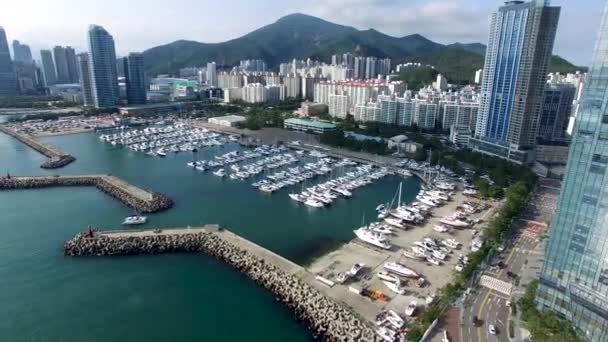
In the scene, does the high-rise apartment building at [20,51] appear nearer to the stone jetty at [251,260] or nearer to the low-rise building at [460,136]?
the stone jetty at [251,260]

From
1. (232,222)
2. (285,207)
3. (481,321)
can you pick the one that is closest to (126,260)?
(232,222)

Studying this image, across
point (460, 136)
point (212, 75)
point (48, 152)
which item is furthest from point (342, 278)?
point (212, 75)

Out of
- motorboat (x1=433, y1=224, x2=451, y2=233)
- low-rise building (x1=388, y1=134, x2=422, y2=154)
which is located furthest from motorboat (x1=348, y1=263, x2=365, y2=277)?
low-rise building (x1=388, y1=134, x2=422, y2=154)

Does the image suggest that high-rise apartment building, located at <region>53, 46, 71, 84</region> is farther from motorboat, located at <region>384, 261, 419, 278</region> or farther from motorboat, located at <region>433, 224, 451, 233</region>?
motorboat, located at <region>384, 261, 419, 278</region>

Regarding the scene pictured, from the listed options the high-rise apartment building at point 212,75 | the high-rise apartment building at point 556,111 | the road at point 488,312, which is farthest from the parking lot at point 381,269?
the high-rise apartment building at point 212,75

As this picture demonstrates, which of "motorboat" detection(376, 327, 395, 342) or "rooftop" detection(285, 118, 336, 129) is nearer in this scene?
"motorboat" detection(376, 327, 395, 342)

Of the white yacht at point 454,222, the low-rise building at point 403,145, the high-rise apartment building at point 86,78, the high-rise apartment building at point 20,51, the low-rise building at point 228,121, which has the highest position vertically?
the high-rise apartment building at point 20,51
